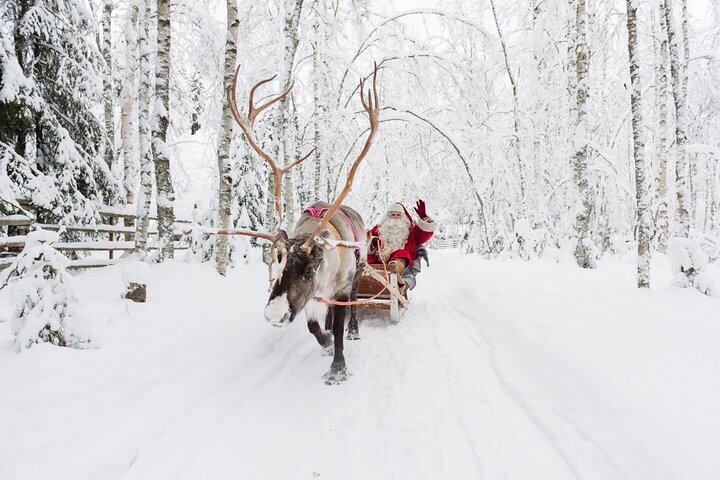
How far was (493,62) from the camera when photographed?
12.1 metres

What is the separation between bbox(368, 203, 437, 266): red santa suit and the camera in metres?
6.00

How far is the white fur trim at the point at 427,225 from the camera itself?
6012 millimetres

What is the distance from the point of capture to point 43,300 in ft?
10.3

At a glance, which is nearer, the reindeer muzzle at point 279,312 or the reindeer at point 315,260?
the reindeer muzzle at point 279,312

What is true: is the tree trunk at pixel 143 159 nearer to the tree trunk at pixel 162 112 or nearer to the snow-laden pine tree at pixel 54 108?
the tree trunk at pixel 162 112

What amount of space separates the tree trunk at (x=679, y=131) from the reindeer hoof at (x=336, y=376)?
5.27 m

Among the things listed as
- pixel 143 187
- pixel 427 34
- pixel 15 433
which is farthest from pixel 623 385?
pixel 427 34

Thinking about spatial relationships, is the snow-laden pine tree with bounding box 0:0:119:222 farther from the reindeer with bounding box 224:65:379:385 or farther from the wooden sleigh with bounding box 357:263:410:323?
the wooden sleigh with bounding box 357:263:410:323

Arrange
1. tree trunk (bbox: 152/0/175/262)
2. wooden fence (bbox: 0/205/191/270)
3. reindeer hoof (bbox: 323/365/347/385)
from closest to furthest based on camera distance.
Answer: reindeer hoof (bbox: 323/365/347/385), tree trunk (bbox: 152/0/175/262), wooden fence (bbox: 0/205/191/270)

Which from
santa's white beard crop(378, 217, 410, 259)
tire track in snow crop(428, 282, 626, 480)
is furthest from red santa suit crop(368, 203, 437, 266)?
tire track in snow crop(428, 282, 626, 480)

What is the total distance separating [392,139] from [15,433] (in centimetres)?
1242

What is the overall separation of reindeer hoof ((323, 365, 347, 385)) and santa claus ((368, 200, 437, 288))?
261 centimetres

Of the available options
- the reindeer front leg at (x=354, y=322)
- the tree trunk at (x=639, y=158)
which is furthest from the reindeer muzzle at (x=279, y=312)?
the tree trunk at (x=639, y=158)

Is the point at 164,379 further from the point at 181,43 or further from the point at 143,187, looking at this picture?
the point at 181,43
